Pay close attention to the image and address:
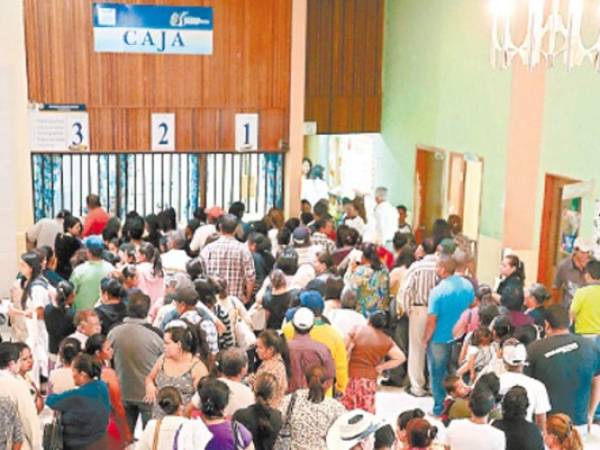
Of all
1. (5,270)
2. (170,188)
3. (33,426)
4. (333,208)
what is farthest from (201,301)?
(333,208)

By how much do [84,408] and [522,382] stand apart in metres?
2.92

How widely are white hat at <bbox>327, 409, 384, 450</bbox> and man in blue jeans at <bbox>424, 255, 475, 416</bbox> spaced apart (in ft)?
9.22

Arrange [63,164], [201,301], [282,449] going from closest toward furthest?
[282,449]
[201,301]
[63,164]

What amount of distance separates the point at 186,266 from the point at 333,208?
23.6 feet

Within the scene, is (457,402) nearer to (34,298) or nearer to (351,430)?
(351,430)

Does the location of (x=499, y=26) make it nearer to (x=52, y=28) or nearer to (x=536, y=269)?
(x=536, y=269)

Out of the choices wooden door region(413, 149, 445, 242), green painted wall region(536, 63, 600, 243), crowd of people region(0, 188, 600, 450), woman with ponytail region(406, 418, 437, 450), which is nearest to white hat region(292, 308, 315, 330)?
crowd of people region(0, 188, 600, 450)

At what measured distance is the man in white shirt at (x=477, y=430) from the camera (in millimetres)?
5414

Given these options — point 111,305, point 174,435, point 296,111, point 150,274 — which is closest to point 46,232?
point 150,274

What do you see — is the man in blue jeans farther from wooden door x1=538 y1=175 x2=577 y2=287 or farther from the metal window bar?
the metal window bar

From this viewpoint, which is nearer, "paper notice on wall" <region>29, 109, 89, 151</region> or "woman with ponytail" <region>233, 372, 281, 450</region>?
"woman with ponytail" <region>233, 372, 281, 450</region>

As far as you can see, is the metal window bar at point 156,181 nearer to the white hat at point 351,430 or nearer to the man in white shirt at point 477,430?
the white hat at point 351,430

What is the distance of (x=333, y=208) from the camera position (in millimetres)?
15617

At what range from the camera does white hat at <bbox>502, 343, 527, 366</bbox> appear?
647 centimetres
